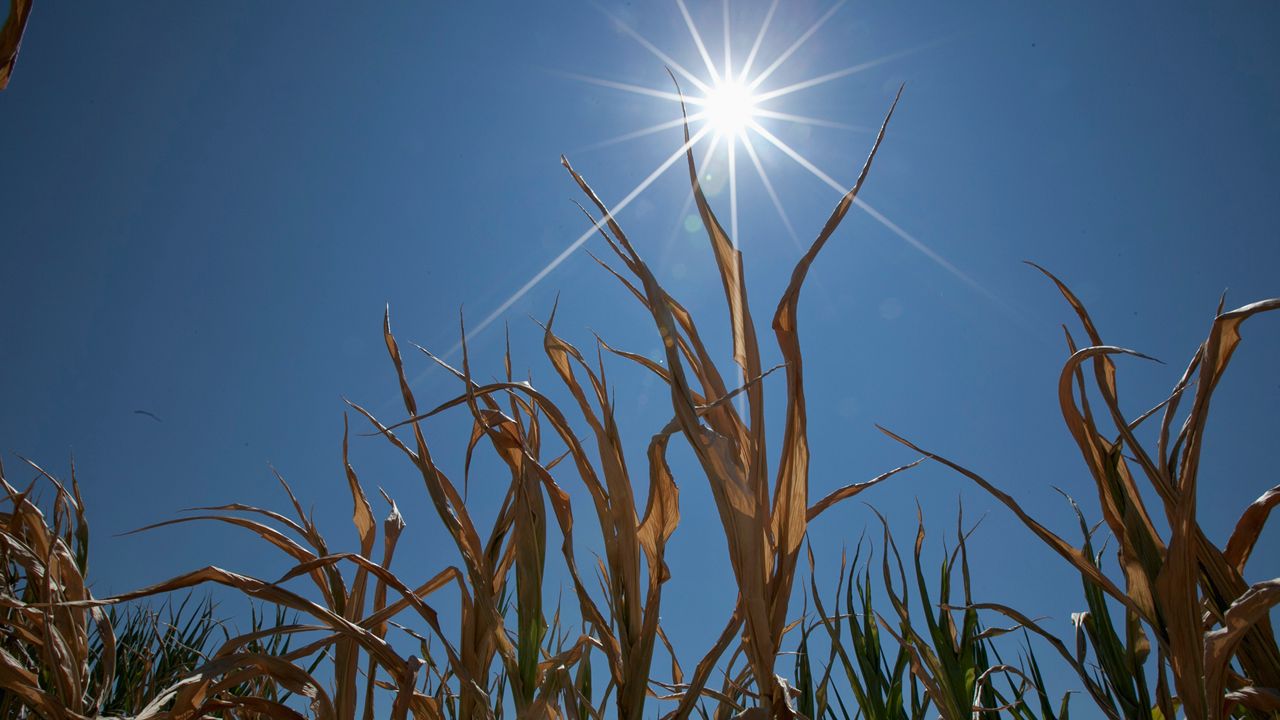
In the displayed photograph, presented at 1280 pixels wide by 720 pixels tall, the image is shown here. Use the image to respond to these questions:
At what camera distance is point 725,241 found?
47 cm

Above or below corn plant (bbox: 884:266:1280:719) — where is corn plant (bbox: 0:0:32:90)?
above

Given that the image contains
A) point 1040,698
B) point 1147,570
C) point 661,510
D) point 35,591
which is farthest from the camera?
point 35,591

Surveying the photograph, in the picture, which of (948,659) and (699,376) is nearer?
(699,376)

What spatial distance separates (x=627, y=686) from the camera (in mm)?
453

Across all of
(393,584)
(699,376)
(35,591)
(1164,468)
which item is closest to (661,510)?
(699,376)

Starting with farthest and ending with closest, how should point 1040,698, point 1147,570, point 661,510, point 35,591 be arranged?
point 35,591, point 1040,698, point 661,510, point 1147,570

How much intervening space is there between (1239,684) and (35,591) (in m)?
1.10

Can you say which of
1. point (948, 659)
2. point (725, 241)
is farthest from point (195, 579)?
point (948, 659)

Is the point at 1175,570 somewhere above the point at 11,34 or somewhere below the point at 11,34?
below

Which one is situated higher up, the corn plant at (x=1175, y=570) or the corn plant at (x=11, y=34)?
the corn plant at (x=11, y=34)

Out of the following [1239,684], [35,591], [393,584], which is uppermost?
[35,591]

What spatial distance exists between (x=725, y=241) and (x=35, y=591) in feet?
2.87

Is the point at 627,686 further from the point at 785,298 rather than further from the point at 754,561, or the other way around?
the point at 785,298

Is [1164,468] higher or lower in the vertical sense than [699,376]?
lower
